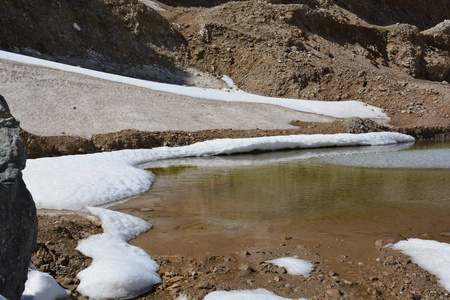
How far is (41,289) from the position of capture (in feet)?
13.6

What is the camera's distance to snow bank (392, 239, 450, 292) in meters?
4.99

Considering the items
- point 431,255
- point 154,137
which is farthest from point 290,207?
point 154,137

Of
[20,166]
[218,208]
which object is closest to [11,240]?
[20,166]

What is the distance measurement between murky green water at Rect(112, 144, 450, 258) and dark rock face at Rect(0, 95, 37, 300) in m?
3.22

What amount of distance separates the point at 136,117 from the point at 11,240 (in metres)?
15.3

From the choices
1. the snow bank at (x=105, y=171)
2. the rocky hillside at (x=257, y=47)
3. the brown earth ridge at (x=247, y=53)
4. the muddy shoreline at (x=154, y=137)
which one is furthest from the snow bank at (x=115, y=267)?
the rocky hillside at (x=257, y=47)

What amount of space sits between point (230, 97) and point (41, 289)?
20019mm

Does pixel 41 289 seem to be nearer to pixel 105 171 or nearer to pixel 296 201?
pixel 296 201

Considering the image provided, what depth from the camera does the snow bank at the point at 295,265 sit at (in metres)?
5.11

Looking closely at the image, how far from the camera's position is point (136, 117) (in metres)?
18.3

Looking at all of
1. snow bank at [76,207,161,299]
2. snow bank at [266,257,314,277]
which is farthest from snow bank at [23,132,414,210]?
snow bank at [266,257,314,277]

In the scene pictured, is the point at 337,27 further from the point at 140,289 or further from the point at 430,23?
the point at 140,289

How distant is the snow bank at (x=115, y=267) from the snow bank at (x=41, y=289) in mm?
227

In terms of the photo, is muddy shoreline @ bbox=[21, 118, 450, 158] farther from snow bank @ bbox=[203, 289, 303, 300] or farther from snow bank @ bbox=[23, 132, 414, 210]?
snow bank @ bbox=[203, 289, 303, 300]
